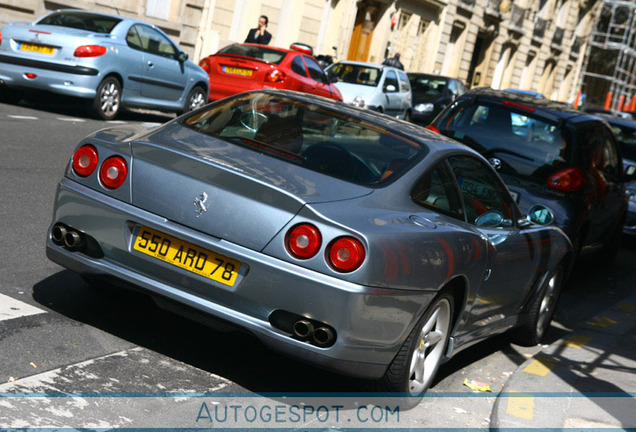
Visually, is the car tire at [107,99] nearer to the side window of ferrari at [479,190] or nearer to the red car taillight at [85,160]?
the side window of ferrari at [479,190]

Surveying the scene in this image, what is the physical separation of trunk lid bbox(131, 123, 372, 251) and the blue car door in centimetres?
1087

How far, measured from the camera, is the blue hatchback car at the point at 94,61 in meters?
13.8

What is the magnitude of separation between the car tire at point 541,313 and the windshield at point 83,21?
9.49 metres

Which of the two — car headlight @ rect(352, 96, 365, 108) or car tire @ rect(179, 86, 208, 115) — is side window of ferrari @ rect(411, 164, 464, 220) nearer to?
car tire @ rect(179, 86, 208, 115)

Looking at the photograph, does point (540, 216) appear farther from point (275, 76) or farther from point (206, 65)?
point (206, 65)

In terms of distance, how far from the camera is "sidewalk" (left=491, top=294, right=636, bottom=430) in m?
5.00

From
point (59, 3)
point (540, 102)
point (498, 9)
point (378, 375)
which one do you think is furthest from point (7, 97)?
point (498, 9)

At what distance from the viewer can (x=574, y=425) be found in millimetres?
4898

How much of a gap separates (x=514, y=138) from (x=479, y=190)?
A: 337cm

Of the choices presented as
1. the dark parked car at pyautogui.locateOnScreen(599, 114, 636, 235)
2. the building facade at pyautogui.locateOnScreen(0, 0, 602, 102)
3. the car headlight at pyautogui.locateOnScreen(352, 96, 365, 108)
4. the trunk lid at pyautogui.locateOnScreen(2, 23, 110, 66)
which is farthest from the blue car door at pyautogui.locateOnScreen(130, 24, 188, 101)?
the dark parked car at pyautogui.locateOnScreen(599, 114, 636, 235)

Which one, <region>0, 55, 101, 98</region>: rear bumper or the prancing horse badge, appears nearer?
the prancing horse badge

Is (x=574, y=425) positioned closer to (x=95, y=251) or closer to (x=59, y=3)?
(x=95, y=251)

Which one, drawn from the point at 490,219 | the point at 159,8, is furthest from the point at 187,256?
the point at 159,8

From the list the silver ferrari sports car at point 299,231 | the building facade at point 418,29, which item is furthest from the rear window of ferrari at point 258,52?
the silver ferrari sports car at point 299,231
